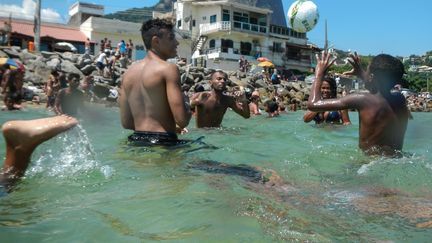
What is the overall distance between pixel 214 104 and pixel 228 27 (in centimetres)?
3704

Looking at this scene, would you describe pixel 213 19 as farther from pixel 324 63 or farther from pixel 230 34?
pixel 324 63

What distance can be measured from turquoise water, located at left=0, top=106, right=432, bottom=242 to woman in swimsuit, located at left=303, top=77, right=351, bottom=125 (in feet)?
7.63

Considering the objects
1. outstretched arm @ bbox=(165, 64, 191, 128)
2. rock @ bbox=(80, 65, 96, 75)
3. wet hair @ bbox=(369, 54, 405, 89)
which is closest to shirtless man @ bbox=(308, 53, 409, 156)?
wet hair @ bbox=(369, 54, 405, 89)

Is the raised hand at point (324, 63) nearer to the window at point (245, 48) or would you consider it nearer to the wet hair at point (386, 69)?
the wet hair at point (386, 69)

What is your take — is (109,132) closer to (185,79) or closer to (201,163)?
(201,163)

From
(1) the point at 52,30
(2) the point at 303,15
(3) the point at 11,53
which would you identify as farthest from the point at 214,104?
(1) the point at 52,30

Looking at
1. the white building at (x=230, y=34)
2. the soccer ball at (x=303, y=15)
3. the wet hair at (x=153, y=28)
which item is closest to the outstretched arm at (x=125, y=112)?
the wet hair at (x=153, y=28)

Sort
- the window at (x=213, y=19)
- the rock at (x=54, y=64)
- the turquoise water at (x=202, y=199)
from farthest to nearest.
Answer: the window at (x=213, y=19)
the rock at (x=54, y=64)
the turquoise water at (x=202, y=199)

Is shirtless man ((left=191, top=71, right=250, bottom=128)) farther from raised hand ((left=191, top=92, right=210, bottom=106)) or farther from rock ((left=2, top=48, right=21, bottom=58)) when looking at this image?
rock ((left=2, top=48, right=21, bottom=58))

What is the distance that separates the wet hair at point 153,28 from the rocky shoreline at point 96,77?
11501 mm

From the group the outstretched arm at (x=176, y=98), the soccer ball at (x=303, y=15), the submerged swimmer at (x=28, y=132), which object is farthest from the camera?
the soccer ball at (x=303, y=15)

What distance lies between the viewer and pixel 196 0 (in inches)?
1874

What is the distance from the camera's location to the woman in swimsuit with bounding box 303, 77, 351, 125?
7.54 meters

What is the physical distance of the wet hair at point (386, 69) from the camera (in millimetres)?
4381
